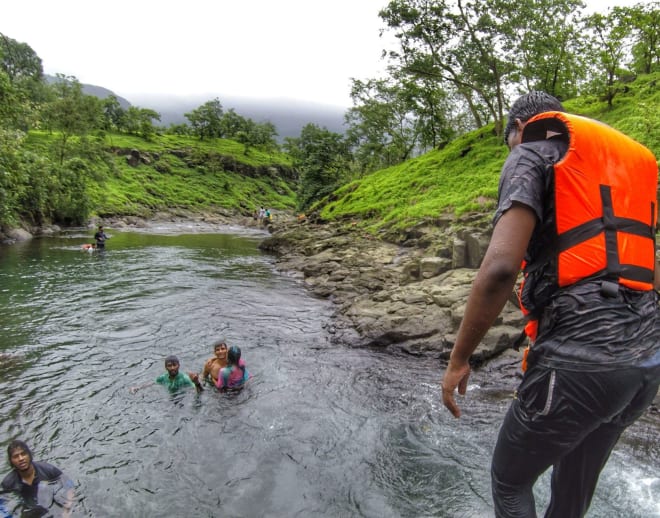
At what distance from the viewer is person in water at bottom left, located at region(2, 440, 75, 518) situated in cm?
486

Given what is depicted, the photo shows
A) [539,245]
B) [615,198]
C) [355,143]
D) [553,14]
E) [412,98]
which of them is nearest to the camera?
[615,198]

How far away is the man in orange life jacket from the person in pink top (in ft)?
21.7

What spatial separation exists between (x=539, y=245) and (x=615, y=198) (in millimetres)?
380

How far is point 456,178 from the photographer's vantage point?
26.2 m

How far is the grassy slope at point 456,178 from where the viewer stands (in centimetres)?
1864

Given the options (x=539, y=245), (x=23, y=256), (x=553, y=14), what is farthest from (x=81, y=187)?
(x=539, y=245)

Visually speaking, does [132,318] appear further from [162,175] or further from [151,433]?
[162,175]

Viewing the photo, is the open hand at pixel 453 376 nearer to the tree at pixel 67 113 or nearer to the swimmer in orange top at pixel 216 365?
the swimmer in orange top at pixel 216 365

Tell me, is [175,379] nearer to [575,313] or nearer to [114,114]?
[575,313]

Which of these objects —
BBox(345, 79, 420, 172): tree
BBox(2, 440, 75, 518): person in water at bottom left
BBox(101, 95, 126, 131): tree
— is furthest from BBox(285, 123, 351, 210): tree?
BBox(101, 95, 126, 131): tree

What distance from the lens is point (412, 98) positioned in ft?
125

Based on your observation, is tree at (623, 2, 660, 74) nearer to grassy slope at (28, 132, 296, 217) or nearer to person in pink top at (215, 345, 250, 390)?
person in pink top at (215, 345, 250, 390)

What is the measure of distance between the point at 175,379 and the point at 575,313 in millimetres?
7663

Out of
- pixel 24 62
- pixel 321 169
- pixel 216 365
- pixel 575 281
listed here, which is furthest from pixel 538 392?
pixel 24 62
